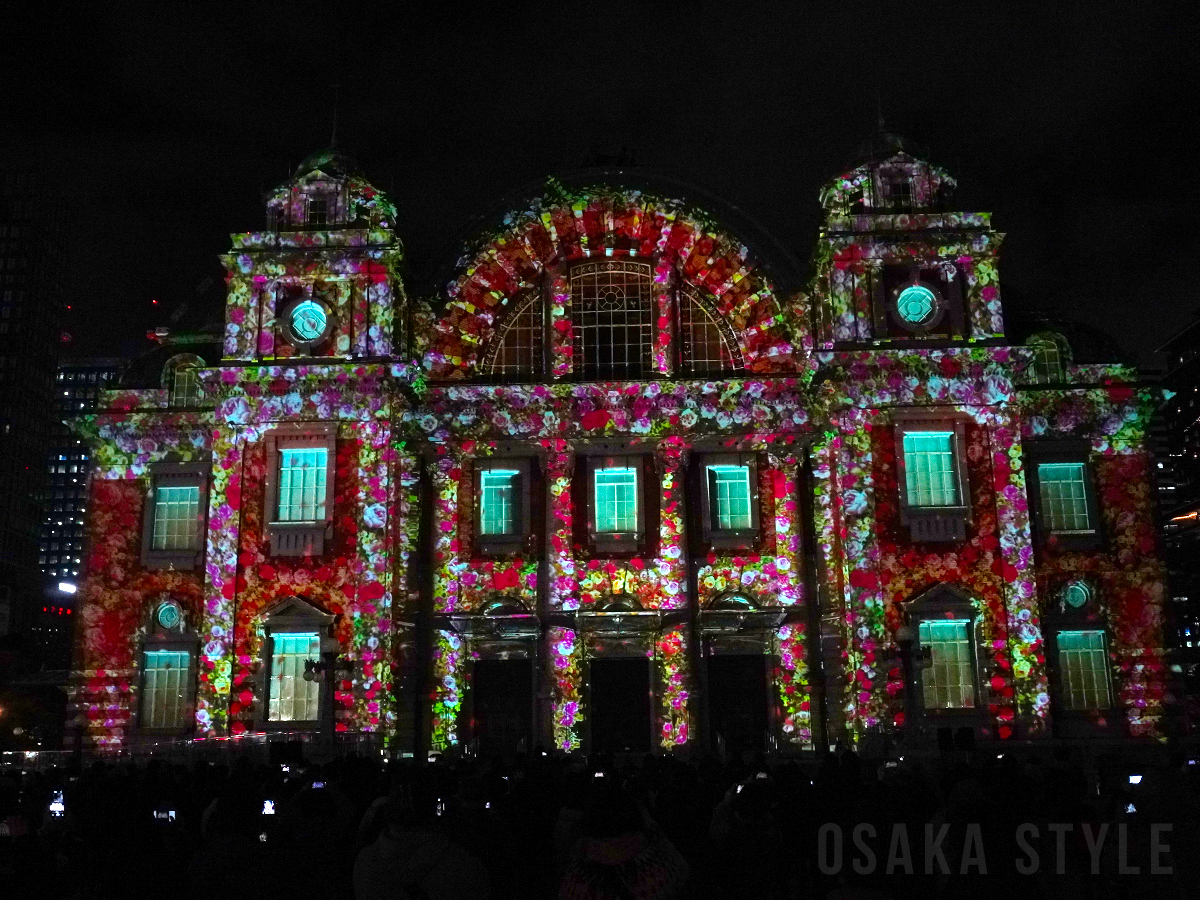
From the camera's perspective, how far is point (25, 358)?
10025cm

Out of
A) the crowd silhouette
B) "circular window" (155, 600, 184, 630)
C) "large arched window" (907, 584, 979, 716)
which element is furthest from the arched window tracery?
the crowd silhouette

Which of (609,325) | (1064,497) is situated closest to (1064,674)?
(1064,497)

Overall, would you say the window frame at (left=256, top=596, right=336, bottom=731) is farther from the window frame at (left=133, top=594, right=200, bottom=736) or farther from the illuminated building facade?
the window frame at (left=133, top=594, right=200, bottom=736)

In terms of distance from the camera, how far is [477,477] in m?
35.2

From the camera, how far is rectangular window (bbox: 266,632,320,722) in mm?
31922

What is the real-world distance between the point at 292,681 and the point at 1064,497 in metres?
21.6

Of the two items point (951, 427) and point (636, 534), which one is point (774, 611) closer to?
point (636, 534)

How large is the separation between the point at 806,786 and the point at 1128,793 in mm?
3115

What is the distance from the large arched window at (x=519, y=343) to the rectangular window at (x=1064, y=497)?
1482cm

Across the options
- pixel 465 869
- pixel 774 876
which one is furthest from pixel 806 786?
pixel 465 869

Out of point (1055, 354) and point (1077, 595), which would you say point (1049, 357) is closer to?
point (1055, 354)

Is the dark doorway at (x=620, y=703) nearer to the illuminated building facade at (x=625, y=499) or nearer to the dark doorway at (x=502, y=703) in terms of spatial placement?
the illuminated building facade at (x=625, y=499)

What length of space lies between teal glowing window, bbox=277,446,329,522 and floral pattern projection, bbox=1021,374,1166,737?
64.3 feet

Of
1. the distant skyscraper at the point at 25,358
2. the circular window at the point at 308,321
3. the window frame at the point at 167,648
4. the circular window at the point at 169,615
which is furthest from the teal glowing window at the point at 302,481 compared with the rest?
the distant skyscraper at the point at 25,358
